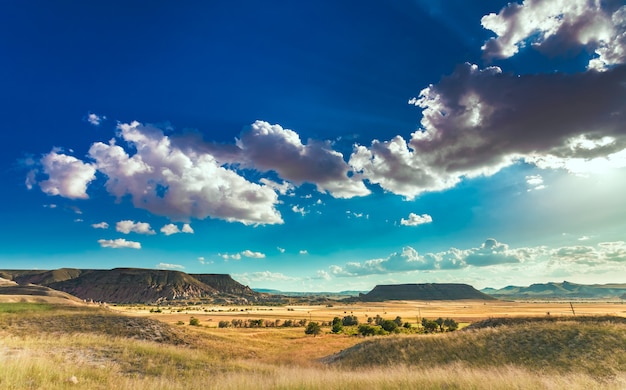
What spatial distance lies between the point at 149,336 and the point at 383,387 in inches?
1393

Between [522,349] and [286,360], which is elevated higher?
[522,349]

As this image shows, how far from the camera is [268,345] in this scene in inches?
1916

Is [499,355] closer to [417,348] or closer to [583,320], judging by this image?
[417,348]

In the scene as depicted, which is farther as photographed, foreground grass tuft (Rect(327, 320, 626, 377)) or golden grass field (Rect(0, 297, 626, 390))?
foreground grass tuft (Rect(327, 320, 626, 377))

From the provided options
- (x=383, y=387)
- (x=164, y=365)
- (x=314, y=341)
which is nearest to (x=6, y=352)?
(x=164, y=365)

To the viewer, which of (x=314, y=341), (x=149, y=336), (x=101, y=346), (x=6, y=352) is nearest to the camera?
(x=6, y=352)

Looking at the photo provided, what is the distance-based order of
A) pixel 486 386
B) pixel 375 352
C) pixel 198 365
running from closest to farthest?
pixel 486 386 < pixel 198 365 < pixel 375 352

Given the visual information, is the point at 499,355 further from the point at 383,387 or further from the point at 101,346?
the point at 101,346

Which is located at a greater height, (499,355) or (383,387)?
(383,387)

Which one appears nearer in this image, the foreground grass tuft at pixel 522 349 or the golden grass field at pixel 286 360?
the golden grass field at pixel 286 360

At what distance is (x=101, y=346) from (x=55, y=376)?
14947 millimetres

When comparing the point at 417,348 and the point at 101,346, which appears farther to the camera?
the point at 417,348

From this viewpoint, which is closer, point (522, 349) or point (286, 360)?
point (522, 349)

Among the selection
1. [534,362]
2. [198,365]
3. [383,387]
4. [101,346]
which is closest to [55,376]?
[383,387]
